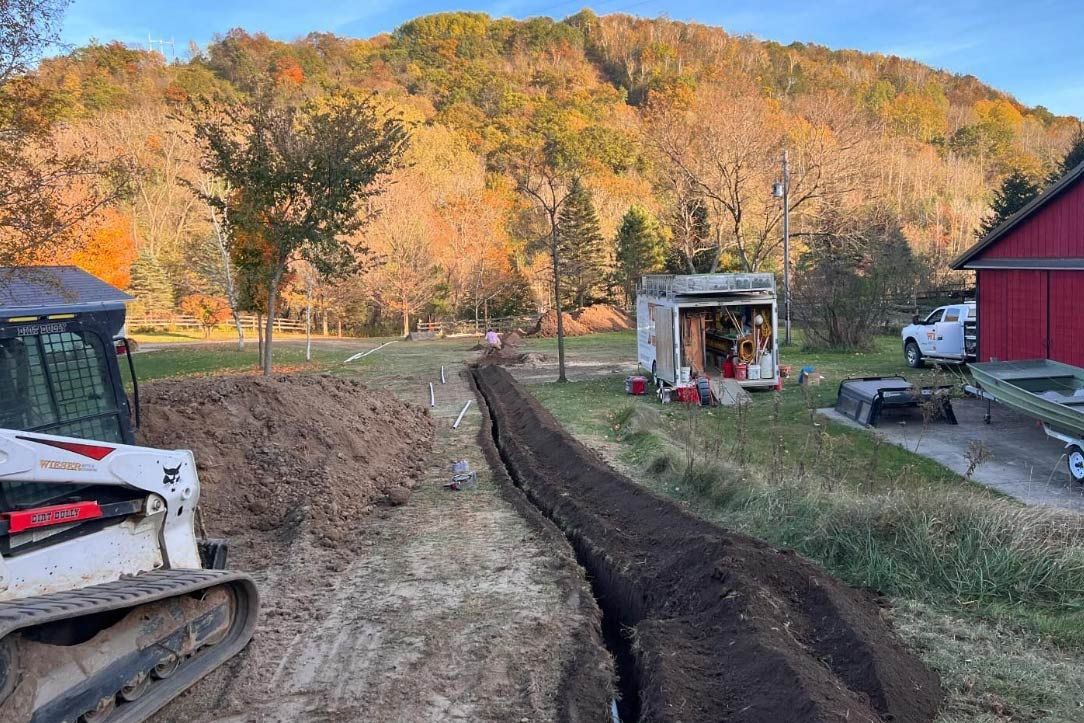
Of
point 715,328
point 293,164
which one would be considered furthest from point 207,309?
point 715,328

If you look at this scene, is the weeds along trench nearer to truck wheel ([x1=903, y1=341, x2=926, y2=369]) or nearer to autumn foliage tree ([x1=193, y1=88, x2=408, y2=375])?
autumn foliage tree ([x1=193, y1=88, x2=408, y2=375])

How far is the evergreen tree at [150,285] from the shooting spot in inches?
2165

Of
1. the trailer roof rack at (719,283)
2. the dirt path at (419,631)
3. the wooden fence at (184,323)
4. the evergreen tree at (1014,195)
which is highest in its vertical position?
the evergreen tree at (1014,195)

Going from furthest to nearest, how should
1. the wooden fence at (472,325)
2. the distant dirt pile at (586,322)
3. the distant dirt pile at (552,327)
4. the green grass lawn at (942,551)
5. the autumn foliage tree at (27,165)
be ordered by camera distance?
the wooden fence at (472,325), the distant dirt pile at (586,322), the distant dirt pile at (552,327), the autumn foliage tree at (27,165), the green grass lawn at (942,551)

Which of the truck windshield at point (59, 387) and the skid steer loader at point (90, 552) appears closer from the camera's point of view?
the skid steer loader at point (90, 552)

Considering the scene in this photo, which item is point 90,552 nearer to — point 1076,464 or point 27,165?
point 27,165

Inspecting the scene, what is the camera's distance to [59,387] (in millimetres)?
5797

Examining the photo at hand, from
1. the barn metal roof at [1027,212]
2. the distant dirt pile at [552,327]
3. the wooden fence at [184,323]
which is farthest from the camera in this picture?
the wooden fence at [184,323]

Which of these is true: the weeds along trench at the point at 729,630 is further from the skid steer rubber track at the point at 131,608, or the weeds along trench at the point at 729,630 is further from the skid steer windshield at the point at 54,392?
the skid steer windshield at the point at 54,392

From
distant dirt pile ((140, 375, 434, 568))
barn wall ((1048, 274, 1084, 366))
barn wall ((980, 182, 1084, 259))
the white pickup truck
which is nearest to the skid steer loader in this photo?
distant dirt pile ((140, 375, 434, 568))

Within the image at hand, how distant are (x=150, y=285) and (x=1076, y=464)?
5630 centimetres

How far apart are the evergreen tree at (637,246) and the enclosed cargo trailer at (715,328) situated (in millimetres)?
30878

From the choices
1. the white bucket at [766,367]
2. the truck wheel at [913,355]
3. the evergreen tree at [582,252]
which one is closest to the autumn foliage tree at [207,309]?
the evergreen tree at [582,252]

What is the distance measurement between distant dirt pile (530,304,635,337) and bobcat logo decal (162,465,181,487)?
119ft
